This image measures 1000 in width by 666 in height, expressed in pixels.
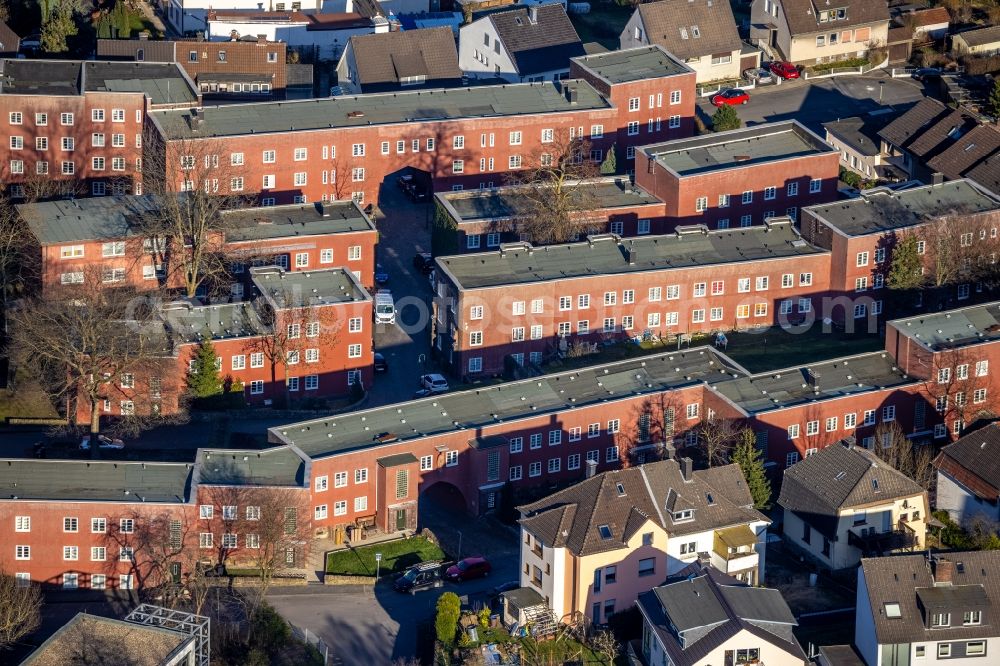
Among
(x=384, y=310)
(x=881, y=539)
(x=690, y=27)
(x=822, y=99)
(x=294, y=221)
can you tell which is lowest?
(x=881, y=539)

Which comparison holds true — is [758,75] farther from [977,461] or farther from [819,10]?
[977,461]

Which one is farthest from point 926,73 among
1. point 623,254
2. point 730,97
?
point 623,254

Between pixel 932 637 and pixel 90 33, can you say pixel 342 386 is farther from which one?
pixel 90 33

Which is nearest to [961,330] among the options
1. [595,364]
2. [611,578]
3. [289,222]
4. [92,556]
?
[595,364]

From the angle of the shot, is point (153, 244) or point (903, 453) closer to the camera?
point (903, 453)

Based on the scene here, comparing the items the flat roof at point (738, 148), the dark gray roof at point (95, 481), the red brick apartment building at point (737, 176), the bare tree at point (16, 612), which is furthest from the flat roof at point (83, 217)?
the flat roof at point (738, 148)
